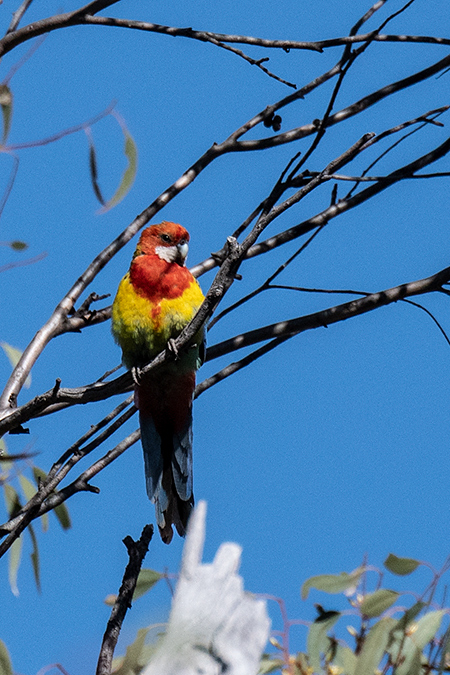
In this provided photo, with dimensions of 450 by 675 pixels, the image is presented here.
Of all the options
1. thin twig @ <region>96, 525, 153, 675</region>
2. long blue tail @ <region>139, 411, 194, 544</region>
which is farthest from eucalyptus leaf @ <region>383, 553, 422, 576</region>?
long blue tail @ <region>139, 411, 194, 544</region>

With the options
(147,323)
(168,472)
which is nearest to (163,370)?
(147,323)

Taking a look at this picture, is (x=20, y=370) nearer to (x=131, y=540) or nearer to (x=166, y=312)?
(x=166, y=312)

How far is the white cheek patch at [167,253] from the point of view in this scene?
3.41 m

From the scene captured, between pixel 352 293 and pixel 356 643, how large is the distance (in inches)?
43.6

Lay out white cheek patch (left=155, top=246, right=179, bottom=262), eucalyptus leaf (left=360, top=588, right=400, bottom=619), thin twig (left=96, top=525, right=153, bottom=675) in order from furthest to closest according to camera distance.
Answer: white cheek patch (left=155, top=246, right=179, bottom=262) < eucalyptus leaf (left=360, top=588, right=400, bottom=619) < thin twig (left=96, top=525, right=153, bottom=675)

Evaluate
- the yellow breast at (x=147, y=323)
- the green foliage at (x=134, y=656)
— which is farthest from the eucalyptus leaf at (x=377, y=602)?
the yellow breast at (x=147, y=323)

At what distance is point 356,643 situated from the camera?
196 centimetres

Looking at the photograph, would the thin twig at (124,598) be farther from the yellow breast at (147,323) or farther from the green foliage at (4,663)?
the yellow breast at (147,323)

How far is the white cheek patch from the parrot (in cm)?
19

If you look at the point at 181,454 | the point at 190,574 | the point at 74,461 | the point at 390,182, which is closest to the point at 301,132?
the point at 390,182

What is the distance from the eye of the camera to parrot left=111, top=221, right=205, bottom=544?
291 centimetres

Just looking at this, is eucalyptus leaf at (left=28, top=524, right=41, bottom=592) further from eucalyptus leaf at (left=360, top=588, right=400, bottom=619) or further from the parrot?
eucalyptus leaf at (left=360, top=588, right=400, bottom=619)

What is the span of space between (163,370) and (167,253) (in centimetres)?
63

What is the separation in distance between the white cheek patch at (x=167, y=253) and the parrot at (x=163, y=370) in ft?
0.62
